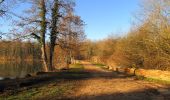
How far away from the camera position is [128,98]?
1412 cm

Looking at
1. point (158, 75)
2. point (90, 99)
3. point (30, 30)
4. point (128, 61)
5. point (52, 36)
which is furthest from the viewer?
point (128, 61)

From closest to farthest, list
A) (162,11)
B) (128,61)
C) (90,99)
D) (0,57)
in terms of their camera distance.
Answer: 1. (90,99)
2. (162,11)
3. (128,61)
4. (0,57)

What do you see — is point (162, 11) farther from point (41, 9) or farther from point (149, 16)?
point (41, 9)

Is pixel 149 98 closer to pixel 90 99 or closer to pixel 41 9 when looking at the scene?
pixel 90 99

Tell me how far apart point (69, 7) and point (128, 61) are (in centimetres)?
1061

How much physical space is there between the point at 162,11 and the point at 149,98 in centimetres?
1427

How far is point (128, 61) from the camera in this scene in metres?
38.6

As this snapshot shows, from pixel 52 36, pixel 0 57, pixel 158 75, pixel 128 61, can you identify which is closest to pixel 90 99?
pixel 158 75

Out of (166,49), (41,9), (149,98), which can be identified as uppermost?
(41,9)

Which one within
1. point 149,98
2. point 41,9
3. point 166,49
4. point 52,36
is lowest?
point 149,98

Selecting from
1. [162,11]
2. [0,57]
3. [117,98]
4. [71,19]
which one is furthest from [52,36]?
[0,57]

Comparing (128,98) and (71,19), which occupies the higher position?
(71,19)

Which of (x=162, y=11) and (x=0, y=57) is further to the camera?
(x=0, y=57)

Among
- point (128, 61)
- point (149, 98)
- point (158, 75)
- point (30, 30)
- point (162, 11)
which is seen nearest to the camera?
point (149, 98)
